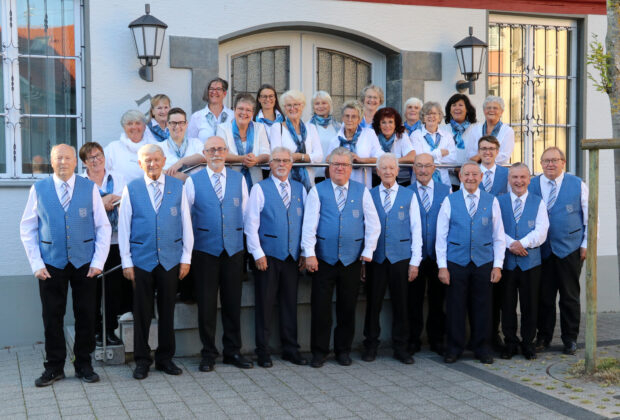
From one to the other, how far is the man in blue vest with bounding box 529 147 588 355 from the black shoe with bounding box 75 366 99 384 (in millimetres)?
3942

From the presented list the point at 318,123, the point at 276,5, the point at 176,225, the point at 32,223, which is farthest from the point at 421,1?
the point at 32,223

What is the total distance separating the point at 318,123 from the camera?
7211 mm

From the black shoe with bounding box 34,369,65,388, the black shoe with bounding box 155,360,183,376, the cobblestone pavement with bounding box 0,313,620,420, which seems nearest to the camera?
the cobblestone pavement with bounding box 0,313,620,420

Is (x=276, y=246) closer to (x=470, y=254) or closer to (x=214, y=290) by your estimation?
(x=214, y=290)

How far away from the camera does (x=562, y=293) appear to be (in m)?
6.83

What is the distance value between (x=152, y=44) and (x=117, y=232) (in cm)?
210

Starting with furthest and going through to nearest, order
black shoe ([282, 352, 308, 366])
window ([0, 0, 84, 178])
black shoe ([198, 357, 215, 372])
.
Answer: window ([0, 0, 84, 178]), black shoe ([282, 352, 308, 366]), black shoe ([198, 357, 215, 372])

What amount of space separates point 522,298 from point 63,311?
3.91 meters

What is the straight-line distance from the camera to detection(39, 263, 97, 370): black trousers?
18.3 ft

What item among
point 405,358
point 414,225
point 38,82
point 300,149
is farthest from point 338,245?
point 38,82

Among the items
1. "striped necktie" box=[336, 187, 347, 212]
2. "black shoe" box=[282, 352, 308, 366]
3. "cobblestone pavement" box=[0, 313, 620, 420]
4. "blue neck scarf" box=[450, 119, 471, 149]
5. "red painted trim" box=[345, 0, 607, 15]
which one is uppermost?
"red painted trim" box=[345, 0, 607, 15]

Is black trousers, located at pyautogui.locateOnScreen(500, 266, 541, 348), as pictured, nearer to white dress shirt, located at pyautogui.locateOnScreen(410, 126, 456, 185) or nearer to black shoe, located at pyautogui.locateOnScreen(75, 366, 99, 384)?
white dress shirt, located at pyautogui.locateOnScreen(410, 126, 456, 185)

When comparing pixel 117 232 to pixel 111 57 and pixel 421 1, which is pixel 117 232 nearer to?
pixel 111 57

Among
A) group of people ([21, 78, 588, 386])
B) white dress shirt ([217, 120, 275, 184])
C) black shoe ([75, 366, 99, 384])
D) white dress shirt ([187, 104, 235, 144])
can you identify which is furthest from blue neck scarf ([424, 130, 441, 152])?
black shoe ([75, 366, 99, 384])
